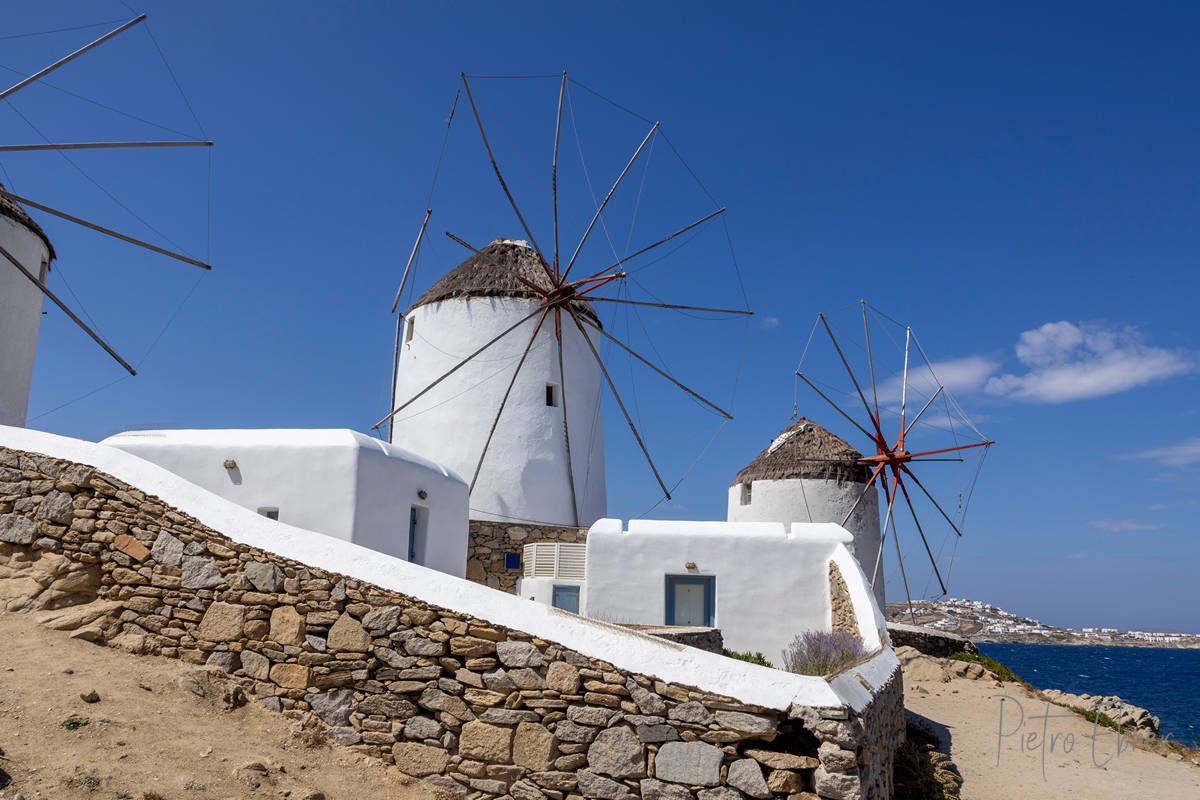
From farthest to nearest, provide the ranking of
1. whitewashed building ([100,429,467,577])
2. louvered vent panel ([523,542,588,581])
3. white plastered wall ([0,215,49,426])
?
louvered vent panel ([523,542,588,581]) < white plastered wall ([0,215,49,426]) < whitewashed building ([100,429,467,577])

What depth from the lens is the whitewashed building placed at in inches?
374

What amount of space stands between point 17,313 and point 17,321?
12 cm

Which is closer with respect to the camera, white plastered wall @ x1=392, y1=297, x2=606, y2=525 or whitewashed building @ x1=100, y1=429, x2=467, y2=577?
whitewashed building @ x1=100, y1=429, x2=467, y2=577

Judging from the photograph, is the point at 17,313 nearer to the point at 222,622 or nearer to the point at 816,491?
the point at 222,622

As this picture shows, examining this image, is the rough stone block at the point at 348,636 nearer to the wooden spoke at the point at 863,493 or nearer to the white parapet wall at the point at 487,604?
the white parapet wall at the point at 487,604

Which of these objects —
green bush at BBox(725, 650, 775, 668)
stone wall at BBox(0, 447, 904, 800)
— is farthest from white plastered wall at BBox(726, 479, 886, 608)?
stone wall at BBox(0, 447, 904, 800)

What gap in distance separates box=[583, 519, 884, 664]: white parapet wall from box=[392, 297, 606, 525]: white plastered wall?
4164 mm

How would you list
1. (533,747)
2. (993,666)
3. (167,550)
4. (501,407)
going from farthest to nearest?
(993,666)
(501,407)
(167,550)
(533,747)

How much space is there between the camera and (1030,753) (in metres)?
11.3

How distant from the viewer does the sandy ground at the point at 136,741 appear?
4961 mm

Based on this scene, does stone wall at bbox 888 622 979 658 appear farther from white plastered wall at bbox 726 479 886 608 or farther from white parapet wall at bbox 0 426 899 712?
white parapet wall at bbox 0 426 899 712

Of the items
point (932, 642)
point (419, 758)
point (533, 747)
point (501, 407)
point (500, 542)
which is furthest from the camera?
point (932, 642)

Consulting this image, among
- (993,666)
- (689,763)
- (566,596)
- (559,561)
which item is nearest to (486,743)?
(689,763)

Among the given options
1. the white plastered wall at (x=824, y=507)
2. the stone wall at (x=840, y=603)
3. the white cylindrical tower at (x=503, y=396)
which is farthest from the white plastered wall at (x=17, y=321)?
the white plastered wall at (x=824, y=507)
